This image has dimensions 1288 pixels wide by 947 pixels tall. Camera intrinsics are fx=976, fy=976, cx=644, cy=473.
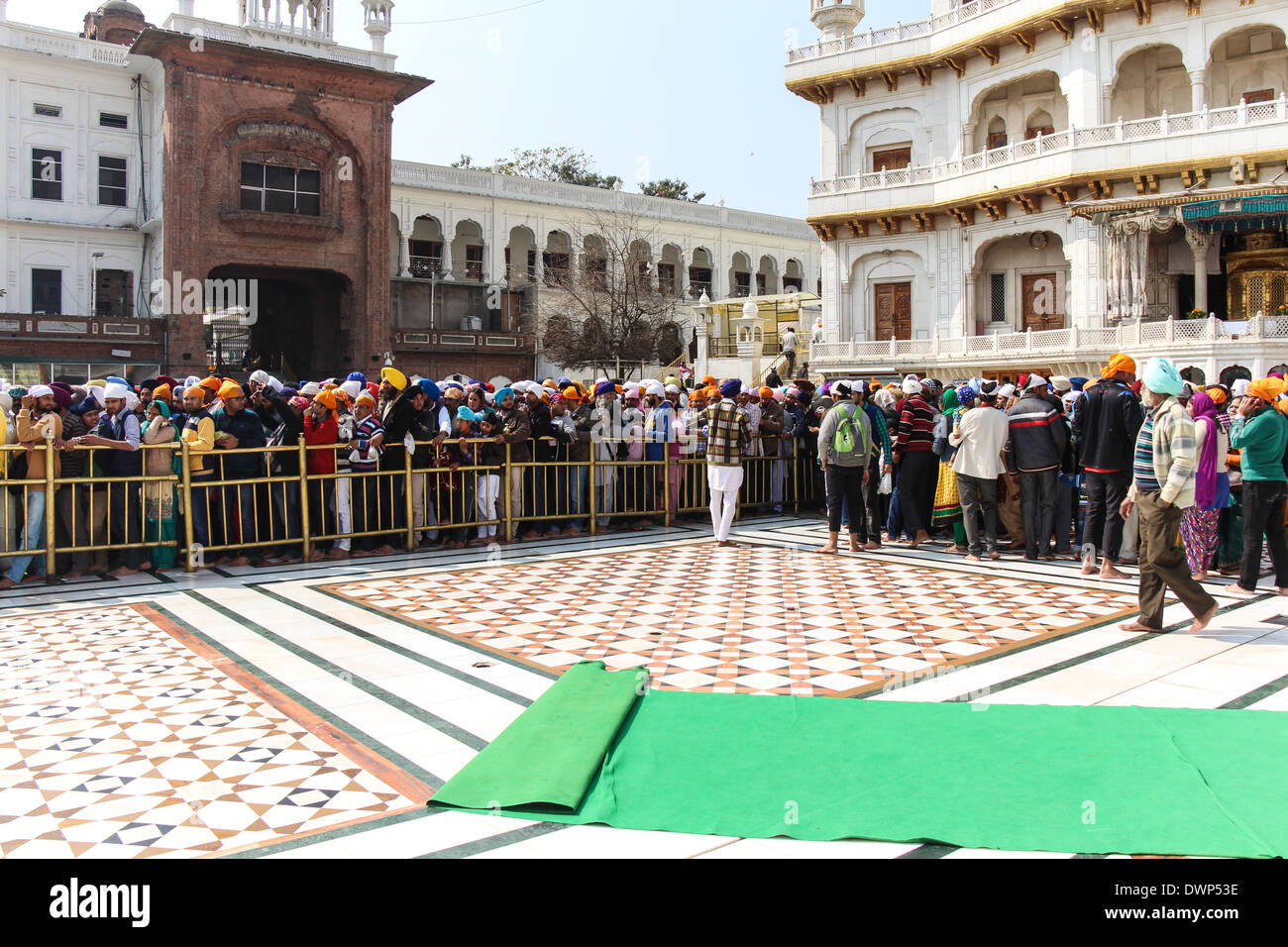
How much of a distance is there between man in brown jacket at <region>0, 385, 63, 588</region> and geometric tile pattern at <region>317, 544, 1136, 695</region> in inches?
104

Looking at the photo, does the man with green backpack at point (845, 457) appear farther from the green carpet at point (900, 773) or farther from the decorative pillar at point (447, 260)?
the decorative pillar at point (447, 260)

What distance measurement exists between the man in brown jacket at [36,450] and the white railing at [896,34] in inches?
982

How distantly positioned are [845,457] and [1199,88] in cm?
1944

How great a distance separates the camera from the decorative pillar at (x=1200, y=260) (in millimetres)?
22922

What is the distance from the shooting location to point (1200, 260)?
2331cm

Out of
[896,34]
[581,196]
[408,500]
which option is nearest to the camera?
[408,500]

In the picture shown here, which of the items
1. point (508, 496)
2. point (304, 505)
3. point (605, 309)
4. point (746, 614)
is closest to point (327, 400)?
point (304, 505)

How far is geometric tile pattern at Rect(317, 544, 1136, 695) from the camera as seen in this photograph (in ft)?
19.0

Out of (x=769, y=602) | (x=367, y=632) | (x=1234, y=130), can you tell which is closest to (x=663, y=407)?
(x=769, y=602)

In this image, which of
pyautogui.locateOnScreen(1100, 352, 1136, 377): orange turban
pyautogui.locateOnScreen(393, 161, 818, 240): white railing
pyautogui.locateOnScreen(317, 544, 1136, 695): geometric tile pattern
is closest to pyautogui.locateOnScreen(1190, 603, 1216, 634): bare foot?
pyautogui.locateOnScreen(317, 544, 1136, 695): geometric tile pattern

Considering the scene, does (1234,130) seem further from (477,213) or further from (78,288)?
(78,288)

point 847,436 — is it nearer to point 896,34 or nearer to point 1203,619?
point 1203,619

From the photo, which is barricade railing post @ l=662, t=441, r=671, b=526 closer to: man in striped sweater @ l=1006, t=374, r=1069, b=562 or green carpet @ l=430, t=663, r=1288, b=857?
man in striped sweater @ l=1006, t=374, r=1069, b=562
